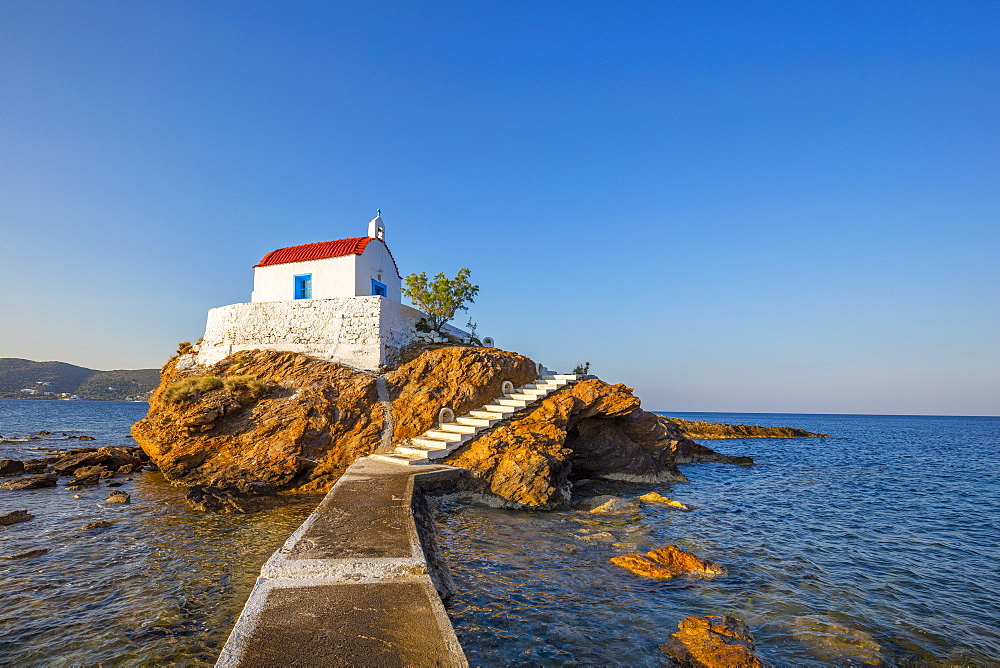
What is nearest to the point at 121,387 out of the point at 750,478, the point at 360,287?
the point at 360,287

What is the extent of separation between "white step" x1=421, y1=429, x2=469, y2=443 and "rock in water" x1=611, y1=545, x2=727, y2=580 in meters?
7.41

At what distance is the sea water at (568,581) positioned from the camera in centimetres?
679

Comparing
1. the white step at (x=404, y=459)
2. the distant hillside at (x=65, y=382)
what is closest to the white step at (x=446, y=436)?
the white step at (x=404, y=459)

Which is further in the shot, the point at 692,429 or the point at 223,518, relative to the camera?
the point at 692,429

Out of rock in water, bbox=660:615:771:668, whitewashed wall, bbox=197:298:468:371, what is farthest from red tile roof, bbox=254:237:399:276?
rock in water, bbox=660:615:771:668

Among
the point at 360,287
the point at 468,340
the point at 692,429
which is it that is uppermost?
the point at 360,287

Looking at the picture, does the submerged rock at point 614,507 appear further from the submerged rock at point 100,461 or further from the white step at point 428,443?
the submerged rock at point 100,461

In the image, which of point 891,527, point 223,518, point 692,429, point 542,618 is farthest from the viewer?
point 692,429

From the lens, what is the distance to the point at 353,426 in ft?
57.0

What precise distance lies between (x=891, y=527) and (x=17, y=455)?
44869 mm

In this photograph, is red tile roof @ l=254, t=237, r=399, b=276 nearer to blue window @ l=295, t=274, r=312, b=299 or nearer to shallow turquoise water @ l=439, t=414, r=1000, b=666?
blue window @ l=295, t=274, r=312, b=299

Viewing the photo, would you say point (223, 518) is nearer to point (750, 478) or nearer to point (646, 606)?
point (646, 606)

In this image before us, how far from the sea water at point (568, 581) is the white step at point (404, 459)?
1.85m

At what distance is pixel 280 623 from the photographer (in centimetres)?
479
